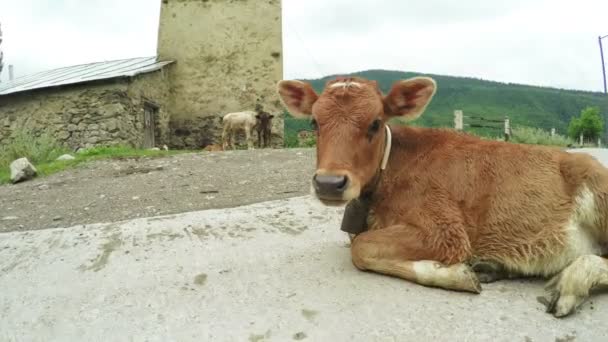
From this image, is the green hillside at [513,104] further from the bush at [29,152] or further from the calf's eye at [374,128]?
the calf's eye at [374,128]

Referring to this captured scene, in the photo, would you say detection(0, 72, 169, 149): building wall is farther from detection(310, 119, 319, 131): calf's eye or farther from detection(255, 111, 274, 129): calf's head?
detection(310, 119, 319, 131): calf's eye

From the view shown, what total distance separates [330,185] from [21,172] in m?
7.74

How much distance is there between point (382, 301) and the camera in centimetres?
322

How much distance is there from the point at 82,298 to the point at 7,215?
3.49 metres

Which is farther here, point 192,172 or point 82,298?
point 192,172

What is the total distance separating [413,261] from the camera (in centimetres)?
342

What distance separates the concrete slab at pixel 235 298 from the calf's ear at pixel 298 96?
4.02 ft

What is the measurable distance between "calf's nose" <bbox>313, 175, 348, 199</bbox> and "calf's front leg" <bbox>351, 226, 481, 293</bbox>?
602 mm

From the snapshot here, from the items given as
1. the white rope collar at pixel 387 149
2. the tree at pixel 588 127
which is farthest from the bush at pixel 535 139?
the tree at pixel 588 127

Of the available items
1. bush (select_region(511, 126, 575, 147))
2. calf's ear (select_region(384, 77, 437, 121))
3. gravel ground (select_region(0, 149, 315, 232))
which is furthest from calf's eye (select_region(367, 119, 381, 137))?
bush (select_region(511, 126, 575, 147))

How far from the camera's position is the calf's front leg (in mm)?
3324

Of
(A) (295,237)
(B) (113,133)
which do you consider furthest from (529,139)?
(A) (295,237)

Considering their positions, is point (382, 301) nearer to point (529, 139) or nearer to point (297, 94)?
point (297, 94)

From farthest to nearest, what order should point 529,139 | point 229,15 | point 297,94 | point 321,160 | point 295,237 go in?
point 529,139, point 229,15, point 295,237, point 297,94, point 321,160
